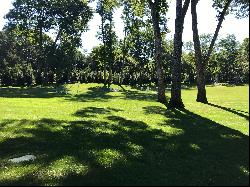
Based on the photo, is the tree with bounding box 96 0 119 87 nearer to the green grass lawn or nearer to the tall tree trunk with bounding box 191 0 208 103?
the tall tree trunk with bounding box 191 0 208 103

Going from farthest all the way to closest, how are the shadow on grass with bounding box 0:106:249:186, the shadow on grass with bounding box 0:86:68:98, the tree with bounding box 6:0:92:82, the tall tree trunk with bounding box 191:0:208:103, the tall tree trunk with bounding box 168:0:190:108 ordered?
1. the tree with bounding box 6:0:92:82
2. the shadow on grass with bounding box 0:86:68:98
3. the tall tree trunk with bounding box 191:0:208:103
4. the tall tree trunk with bounding box 168:0:190:108
5. the shadow on grass with bounding box 0:106:249:186

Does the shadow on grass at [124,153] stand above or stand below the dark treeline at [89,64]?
below

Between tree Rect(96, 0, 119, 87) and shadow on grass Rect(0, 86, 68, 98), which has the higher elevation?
tree Rect(96, 0, 119, 87)

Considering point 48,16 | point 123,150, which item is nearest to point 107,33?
point 48,16

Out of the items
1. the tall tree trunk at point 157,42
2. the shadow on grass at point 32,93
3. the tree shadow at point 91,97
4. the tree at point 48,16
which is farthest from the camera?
the tree at point 48,16

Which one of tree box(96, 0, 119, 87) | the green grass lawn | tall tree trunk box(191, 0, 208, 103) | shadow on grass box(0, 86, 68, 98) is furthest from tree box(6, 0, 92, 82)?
the green grass lawn

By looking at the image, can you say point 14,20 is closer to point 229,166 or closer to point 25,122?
point 25,122

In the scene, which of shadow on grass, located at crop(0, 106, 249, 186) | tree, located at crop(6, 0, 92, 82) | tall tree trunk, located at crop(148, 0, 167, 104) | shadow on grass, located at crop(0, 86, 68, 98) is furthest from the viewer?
tree, located at crop(6, 0, 92, 82)

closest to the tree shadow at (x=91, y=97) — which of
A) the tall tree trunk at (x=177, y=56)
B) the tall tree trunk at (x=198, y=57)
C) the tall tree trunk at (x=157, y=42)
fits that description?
the tall tree trunk at (x=157, y=42)

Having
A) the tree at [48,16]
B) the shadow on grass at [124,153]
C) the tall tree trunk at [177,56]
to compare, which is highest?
the tree at [48,16]

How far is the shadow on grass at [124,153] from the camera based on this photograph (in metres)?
9.26

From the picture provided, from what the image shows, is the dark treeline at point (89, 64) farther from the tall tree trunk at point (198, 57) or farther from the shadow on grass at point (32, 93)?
the tall tree trunk at point (198, 57)

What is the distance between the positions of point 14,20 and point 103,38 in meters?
17.0

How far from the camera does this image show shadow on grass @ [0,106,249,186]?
9.26 metres
